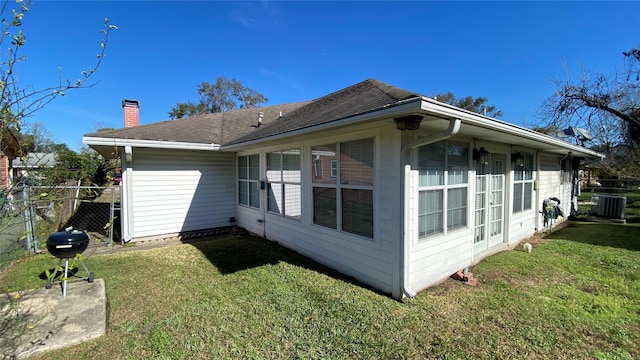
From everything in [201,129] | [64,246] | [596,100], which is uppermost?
[596,100]

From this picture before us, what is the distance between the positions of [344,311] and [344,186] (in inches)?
76.2

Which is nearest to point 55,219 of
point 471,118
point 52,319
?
point 52,319

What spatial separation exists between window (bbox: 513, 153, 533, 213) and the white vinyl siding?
762 centimetres

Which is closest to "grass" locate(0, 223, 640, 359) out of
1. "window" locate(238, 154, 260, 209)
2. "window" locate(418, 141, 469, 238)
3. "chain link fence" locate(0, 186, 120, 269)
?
"chain link fence" locate(0, 186, 120, 269)

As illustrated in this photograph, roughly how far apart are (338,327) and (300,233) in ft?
9.00

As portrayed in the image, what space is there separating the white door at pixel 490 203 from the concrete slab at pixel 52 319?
619 cm

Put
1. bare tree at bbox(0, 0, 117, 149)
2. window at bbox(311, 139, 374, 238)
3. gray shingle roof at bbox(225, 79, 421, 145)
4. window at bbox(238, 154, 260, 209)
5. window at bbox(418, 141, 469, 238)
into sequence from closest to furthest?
bare tree at bbox(0, 0, 117, 149) → gray shingle roof at bbox(225, 79, 421, 145) → window at bbox(418, 141, 469, 238) → window at bbox(311, 139, 374, 238) → window at bbox(238, 154, 260, 209)

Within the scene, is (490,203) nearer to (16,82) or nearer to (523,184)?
(523,184)

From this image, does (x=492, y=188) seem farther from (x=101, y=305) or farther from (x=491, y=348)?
(x=101, y=305)

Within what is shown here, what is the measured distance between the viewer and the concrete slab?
2.77m

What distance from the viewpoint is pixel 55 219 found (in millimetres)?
7418

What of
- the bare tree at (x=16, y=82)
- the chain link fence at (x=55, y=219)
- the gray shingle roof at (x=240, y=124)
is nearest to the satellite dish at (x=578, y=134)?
the gray shingle roof at (x=240, y=124)

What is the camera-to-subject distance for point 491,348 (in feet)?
9.17

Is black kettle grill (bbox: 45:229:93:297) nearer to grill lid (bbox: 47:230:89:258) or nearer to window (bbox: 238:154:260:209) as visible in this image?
grill lid (bbox: 47:230:89:258)
